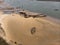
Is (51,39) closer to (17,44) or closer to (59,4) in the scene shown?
(17,44)

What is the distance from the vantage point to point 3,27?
2.44 meters

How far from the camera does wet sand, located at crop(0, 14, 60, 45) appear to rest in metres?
2.27

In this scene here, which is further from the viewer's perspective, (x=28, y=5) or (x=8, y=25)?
(x=28, y=5)

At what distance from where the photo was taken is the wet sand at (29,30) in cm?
227

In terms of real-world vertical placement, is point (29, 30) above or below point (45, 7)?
above

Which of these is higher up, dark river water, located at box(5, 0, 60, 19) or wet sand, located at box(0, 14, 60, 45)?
wet sand, located at box(0, 14, 60, 45)

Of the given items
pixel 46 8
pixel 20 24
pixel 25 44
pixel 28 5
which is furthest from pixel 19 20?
pixel 28 5

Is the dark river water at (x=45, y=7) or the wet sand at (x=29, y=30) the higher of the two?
the wet sand at (x=29, y=30)

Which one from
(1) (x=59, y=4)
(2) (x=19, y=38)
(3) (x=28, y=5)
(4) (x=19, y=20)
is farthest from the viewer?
(3) (x=28, y=5)

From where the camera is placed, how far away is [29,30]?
2.40 m

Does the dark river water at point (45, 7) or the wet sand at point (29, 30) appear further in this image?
the dark river water at point (45, 7)

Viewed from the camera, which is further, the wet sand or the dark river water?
the dark river water

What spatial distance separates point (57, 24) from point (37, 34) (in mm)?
477

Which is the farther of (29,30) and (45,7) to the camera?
(45,7)
